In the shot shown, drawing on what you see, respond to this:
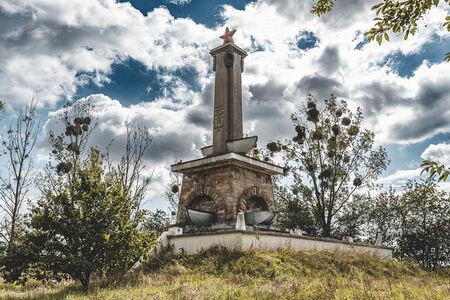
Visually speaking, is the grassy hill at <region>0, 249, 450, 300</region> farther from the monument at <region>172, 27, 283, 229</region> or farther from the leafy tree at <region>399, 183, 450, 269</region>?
the leafy tree at <region>399, 183, 450, 269</region>

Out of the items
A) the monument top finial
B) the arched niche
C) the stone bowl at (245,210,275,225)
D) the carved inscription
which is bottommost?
the stone bowl at (245,210,275,225)

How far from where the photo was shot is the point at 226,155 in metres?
16.4

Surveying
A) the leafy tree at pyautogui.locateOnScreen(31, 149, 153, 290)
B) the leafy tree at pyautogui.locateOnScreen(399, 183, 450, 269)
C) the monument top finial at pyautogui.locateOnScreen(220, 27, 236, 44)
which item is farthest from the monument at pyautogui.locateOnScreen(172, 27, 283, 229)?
the leafy tree at pyautogui.locateOnScreen(399, 183, 450, 269)

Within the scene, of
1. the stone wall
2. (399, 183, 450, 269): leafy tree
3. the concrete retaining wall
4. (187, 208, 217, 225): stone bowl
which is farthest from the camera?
(399, 183, 450, 269): leafy tree

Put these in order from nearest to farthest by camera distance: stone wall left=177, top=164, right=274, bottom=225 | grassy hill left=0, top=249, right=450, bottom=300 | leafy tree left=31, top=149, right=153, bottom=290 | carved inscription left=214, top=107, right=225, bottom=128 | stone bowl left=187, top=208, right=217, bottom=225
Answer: grassy hill left=0, top=249, right=450, bottom=300
leafy tree left=31, top=149, right=153, bottom=290
stone bowl left=187, top=208, right=217, bottom=225
stone wall left=177, top=164, right=274, bottom=225
carved inscription left=214, top=107, right=225, bottom=128

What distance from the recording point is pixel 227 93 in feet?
60.6

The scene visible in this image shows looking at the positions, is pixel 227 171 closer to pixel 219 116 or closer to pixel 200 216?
pixel 200 216

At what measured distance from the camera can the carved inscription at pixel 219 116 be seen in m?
18.2

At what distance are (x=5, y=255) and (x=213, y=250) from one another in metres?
6.32

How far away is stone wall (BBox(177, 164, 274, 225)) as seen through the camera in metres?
16.2

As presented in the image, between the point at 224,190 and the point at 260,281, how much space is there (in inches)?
232

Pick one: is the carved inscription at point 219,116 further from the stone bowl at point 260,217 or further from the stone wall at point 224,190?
the stone bowl at point 260,217

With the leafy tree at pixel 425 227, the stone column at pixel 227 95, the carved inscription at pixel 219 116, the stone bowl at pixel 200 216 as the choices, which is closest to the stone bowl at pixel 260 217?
the stone bowl at pixel 200 216

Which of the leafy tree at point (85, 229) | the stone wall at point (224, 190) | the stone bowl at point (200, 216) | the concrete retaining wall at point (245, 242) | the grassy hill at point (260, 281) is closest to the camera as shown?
the grassy hill at point (260, 281)
